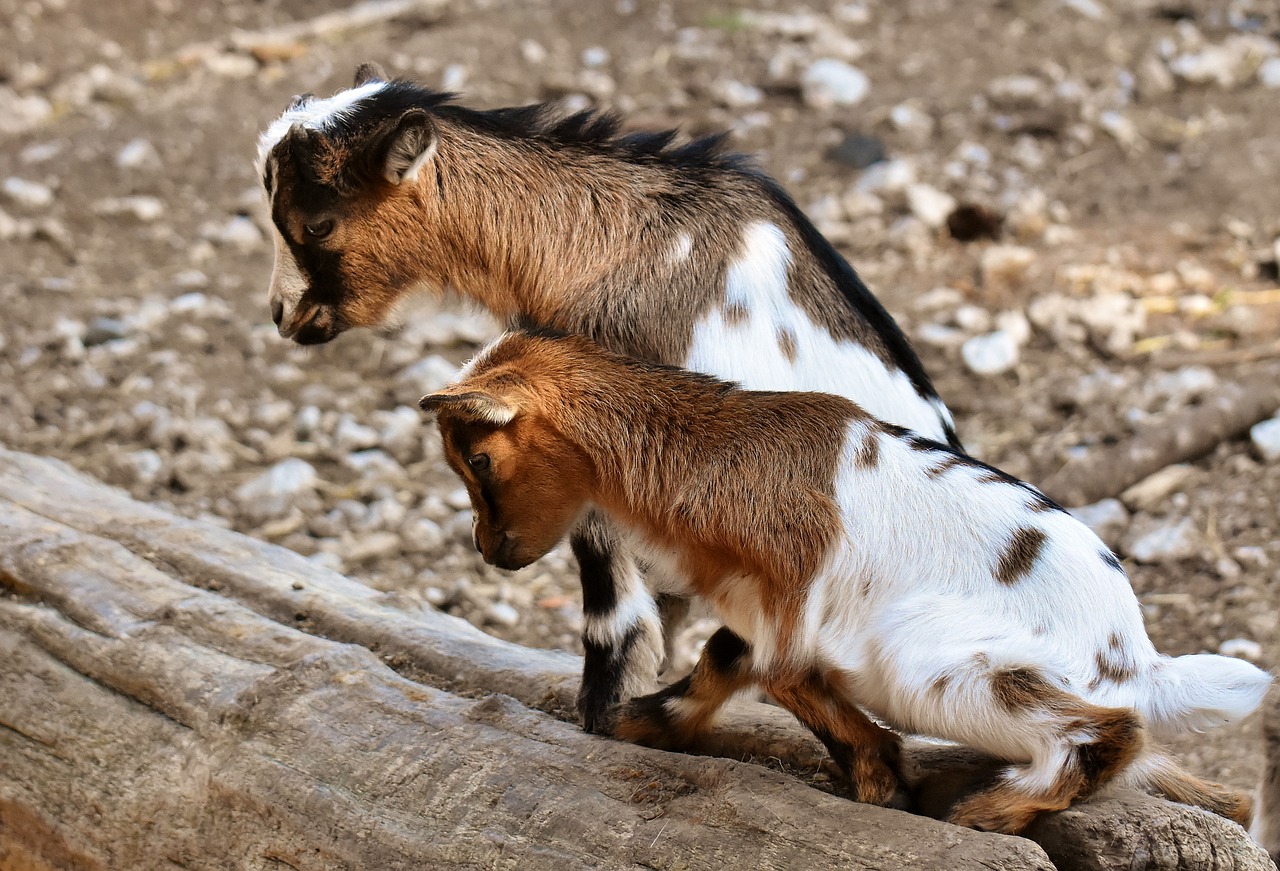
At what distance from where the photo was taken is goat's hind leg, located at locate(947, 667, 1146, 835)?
3.07 metres

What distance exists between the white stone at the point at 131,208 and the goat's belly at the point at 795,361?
6.08 m

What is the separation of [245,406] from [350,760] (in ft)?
13.6

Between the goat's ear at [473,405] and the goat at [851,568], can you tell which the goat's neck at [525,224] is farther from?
the goat's ear at [473,405]

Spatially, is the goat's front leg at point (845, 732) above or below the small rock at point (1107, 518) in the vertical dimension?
above

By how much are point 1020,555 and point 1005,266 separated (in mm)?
5376

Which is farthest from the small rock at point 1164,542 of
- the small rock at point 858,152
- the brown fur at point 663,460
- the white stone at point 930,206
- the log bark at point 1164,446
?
the small rock at point 858,152

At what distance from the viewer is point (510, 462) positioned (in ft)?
11.8

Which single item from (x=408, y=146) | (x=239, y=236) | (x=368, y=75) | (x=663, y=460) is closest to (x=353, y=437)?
(x=239, y=236)

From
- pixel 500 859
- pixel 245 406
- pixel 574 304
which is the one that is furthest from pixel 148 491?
pixel 500 859

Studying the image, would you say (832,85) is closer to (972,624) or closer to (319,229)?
(319,229)

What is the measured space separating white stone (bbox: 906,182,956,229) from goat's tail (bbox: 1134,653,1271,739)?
5846mm

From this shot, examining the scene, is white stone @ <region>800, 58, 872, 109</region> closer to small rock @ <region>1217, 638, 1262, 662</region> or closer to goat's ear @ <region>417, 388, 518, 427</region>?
small rock @ <region>1217, 638, 1262, 662</region>

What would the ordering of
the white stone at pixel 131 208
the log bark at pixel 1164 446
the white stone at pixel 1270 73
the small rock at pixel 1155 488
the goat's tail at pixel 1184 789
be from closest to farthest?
the goat's tail at pixel 1184 789
the small rock at pixel 1155 488
the log bark at pixel 1164 446
the white stone at pixel 131 208
the white stone at pixel 1270 73

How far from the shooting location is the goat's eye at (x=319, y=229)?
168 inches
